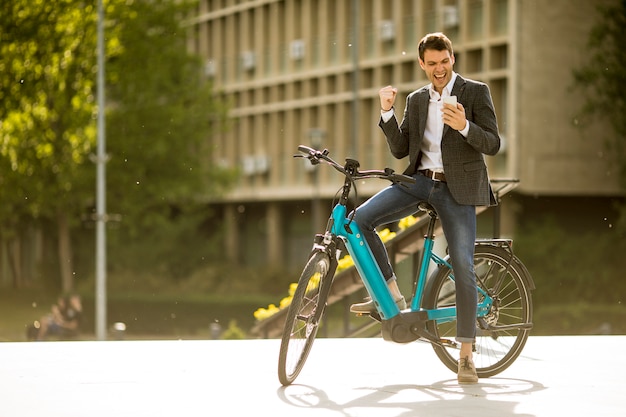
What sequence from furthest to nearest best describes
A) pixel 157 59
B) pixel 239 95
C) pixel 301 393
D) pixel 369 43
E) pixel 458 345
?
pixel 239 95, pixel 369 43, pixel 157 59, pixel 458 345, pixel 301 393

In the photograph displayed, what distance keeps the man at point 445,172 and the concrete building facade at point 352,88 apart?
32.3m

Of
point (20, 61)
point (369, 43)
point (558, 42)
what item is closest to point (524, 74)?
point (558, 42)

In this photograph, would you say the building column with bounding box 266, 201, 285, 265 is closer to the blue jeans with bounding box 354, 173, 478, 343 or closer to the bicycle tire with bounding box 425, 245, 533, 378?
the bicycle tire with bounding box 425, 245, 533, 378

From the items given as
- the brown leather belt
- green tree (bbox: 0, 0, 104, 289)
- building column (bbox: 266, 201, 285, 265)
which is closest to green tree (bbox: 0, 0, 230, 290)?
green tree (bbox: 0, 0, 104, 289)

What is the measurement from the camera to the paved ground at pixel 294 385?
6773mm

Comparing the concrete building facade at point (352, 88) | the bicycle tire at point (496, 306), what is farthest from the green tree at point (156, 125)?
the bicycle tire at point (496, 306)

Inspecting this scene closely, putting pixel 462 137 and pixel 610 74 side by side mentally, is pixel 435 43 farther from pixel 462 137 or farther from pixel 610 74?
pixel 610 74

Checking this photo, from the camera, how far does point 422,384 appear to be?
7.69 metres

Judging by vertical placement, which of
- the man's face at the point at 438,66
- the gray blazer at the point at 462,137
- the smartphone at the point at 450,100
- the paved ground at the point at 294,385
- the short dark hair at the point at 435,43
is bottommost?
the paved ground at the point at 294,385

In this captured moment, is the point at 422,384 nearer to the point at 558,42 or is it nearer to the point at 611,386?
the point at 611,386

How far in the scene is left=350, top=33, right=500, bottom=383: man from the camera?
298 inches

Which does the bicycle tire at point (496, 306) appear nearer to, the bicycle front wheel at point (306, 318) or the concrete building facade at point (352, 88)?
the bicycle front wheel at point (306, 318)

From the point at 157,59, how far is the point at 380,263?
124 ft

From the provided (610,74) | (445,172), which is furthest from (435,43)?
(610,74)
